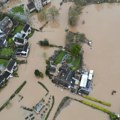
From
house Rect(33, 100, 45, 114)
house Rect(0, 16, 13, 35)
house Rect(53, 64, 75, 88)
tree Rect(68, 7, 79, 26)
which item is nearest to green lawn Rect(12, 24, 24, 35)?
house Rect(0, 16, 13, 35)

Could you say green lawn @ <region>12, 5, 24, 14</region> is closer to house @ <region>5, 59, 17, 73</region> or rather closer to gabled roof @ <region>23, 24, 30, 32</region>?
gabled roof @ <region>23, 24, 30, 32</region>

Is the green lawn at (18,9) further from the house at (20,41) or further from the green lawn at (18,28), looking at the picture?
the house at (20,41)

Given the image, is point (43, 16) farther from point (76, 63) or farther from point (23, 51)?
point (76, 63)

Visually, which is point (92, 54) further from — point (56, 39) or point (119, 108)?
point (119, 108)

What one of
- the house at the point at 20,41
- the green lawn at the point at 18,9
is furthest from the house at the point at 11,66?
the green lawn at the point at 18,9

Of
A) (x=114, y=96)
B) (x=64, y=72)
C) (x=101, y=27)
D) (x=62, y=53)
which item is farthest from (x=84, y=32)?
(x=114, y=96)

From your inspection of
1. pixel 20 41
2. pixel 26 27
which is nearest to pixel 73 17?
pixel 26 27
